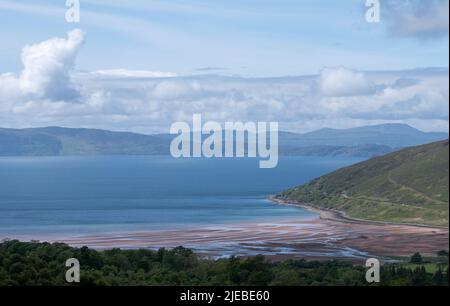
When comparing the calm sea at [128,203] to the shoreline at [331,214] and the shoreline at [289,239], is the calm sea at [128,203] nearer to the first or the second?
the shoreline at [331,214]

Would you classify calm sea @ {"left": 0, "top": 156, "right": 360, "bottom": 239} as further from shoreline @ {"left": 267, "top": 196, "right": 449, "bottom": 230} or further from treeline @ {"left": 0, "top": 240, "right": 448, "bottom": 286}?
treeline @ {"left": 0, "top": 240, "right": 448, "bottom": 286}

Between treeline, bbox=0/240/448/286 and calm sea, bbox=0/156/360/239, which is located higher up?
calm sea, bbox=0/156/360/239

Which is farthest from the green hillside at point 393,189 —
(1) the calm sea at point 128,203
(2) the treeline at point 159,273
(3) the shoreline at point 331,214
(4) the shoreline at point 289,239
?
(2) the treeline at point 159,273

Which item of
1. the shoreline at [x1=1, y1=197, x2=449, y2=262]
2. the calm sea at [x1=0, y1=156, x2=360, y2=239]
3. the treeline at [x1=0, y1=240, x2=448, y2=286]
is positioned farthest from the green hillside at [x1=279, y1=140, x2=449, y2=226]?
the treeline at [x1=0, y1=240, x2=448, y2=286]

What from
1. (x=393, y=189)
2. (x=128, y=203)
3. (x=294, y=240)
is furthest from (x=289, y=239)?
(x=128, y=203)

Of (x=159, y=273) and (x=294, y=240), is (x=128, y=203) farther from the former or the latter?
(x=159, y=273)
